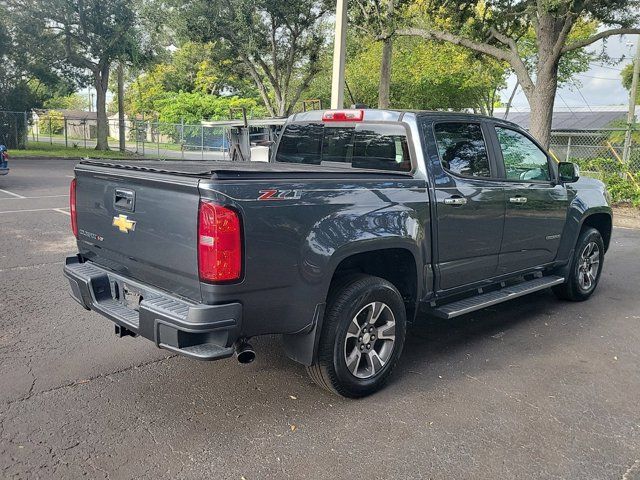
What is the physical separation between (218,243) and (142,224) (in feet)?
2.29

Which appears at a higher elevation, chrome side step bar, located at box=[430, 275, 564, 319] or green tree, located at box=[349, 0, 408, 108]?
green tree, located at box=[349, 0, 408, 108]

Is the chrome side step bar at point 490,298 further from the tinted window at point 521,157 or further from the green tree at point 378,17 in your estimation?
the green tree at point 378,17

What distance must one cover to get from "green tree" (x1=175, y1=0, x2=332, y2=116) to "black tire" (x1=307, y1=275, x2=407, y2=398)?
21729 millimetres

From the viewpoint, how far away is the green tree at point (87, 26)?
84.9ft

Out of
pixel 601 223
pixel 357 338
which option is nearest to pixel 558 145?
pixel 601 223

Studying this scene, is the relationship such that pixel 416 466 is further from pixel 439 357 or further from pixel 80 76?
pixel 80 76

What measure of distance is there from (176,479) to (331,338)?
121 centimetres

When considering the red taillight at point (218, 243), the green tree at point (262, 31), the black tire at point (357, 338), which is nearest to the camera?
the red taillight at point (218, 243)

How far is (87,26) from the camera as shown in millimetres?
26484

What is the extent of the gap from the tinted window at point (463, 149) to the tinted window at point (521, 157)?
0.31 meters

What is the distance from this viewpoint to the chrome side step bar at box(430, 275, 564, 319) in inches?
168

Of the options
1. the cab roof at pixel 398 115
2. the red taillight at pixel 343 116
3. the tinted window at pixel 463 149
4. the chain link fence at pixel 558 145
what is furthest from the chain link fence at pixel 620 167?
the red taillight at pixel 343 116

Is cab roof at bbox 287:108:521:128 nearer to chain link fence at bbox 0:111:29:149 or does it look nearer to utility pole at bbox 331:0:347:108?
utility pole at bbox 331:0:347:108

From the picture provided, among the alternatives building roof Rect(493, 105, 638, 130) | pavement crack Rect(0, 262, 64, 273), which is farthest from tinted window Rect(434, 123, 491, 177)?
building roof Rect(493, 105, 638, 130)
